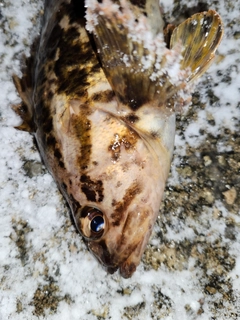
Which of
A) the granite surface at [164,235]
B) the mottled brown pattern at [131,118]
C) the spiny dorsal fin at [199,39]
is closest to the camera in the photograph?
the mottled brown pattern at [131,118]

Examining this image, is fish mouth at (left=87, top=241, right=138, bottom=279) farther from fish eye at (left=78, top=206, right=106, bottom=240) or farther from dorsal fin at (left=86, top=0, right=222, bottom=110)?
dorsal fin at (left=86, top=0, right=222, bottom=110)

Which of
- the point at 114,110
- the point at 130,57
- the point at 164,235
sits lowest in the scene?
the point at 164,235

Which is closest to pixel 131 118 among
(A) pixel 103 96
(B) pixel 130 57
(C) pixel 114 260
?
(A) pixel 103 96

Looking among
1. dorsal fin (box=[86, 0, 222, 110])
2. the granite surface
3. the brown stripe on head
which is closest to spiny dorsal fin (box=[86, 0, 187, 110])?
dorsal fin (box=[86, 0, 222, 110])

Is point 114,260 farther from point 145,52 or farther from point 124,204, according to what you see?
point 145,52

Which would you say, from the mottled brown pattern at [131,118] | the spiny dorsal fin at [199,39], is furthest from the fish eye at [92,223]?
the spiny dorsal fin at [199,39]

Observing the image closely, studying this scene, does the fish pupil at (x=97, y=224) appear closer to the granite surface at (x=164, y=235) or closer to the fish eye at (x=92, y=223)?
the fish eye at (x=92, y=223)
